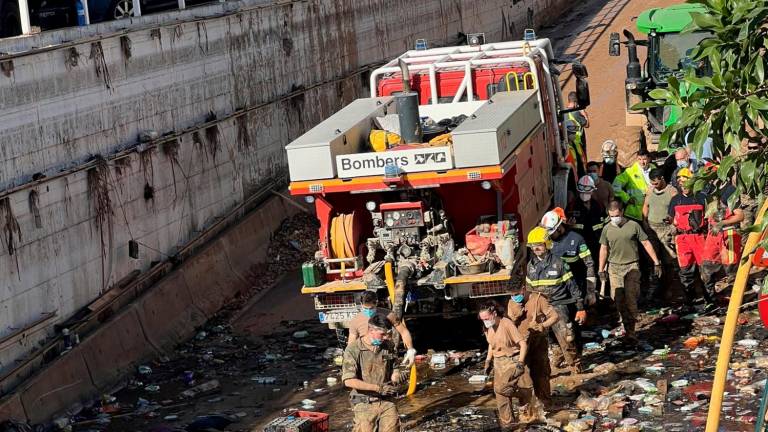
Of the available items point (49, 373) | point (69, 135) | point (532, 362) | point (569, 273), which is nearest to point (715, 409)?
point (532, 362)

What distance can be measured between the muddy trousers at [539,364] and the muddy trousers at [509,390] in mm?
270

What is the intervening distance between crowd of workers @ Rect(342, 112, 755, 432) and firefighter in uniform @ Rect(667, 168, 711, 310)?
0.4 inches

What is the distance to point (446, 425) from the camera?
40.3ft

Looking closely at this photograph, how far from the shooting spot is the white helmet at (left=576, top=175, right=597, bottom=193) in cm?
1557

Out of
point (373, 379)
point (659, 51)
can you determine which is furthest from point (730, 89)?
point (659, 51)

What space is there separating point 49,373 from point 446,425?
169 inches

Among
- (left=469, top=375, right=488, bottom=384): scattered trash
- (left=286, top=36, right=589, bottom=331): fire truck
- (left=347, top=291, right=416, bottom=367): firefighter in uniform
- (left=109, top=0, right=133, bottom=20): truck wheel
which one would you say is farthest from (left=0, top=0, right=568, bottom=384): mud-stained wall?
(left=469, top=375, right=488, bottom=384): scattered trash

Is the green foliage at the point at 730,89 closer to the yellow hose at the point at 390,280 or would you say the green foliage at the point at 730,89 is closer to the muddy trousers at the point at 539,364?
the muddy trousers at the point at 539,364

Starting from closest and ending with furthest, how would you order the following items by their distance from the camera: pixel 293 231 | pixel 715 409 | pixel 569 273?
pixel 715 409 < pixel 569 273 < pixel 293 231

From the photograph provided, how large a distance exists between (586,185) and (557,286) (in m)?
2.75

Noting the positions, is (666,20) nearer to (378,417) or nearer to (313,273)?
(313,273)

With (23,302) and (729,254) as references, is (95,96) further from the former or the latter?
(729,254)

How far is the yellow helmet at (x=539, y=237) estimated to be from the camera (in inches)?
515

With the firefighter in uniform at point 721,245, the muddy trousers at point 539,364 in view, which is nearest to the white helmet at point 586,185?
the firefighter in uniform at point 721,245
